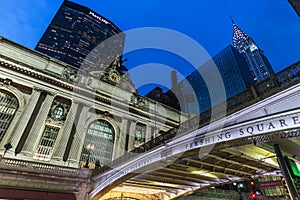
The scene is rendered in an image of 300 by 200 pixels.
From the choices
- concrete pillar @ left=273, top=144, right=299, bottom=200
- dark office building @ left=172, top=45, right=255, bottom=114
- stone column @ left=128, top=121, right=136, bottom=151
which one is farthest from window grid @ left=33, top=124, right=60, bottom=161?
dark office building @ left=172, top=45, right=255, bottom=114

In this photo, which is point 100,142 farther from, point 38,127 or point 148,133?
point 38,127

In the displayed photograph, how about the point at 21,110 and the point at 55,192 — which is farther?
the point at 21,110

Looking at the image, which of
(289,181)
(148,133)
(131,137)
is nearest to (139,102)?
(148,133)

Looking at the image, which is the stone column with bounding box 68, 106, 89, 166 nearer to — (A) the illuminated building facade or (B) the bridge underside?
(A) the illuminated building facade

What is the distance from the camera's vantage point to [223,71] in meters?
60.5

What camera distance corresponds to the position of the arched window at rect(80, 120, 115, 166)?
1738 cm

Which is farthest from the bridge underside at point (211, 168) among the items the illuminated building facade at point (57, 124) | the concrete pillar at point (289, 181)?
the illuminated building facade at point (57, 124)

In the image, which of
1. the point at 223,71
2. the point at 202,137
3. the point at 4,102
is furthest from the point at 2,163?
the point at 223,71

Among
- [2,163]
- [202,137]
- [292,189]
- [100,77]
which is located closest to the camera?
[292,189]

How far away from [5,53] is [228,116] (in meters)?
21.2

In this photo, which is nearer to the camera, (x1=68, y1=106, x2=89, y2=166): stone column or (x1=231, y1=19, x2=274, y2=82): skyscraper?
(x1=68, y1=106, x2=89, y2=166): stone column

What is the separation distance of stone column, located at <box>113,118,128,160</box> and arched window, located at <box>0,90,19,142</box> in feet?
33.2

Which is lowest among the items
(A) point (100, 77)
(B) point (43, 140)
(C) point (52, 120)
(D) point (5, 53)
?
(B) point (43, 140)

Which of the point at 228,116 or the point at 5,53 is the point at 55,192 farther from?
the point at 5,53
